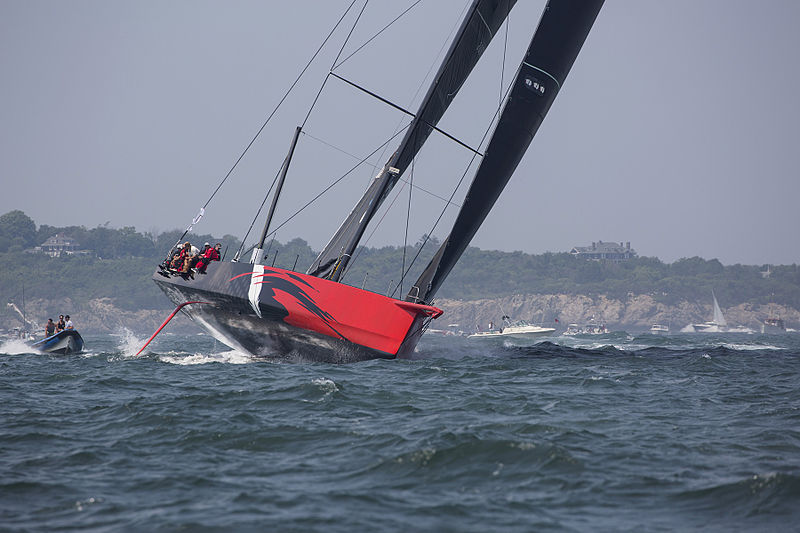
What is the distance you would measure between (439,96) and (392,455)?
10436 mm

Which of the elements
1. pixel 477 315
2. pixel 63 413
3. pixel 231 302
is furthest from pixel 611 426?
pixel 477 315

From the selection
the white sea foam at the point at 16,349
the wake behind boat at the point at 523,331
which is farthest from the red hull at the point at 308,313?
the wake behind boat at the point at 523,331

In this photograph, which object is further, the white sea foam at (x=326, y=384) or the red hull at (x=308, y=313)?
the red hull at (x=308, y=313)

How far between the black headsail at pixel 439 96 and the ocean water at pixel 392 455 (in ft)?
12.5

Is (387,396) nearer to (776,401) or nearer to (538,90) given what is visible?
(776,401)

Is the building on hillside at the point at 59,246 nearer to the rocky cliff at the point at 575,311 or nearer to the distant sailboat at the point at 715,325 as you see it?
the rocky cliff at the point at 575,311

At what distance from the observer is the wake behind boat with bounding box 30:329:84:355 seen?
2062 cm

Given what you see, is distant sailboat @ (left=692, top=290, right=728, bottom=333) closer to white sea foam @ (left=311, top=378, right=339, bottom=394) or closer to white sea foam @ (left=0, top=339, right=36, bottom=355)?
white sea foam @ (left=0, top=339, right=36, bottom=355)

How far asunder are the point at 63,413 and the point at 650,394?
8.13m

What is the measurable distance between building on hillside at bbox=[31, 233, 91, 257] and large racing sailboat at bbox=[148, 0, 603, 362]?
135723 millimetres

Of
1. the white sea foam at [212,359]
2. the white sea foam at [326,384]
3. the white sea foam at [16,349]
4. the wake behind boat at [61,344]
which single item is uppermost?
the white sea foam at [326,384]

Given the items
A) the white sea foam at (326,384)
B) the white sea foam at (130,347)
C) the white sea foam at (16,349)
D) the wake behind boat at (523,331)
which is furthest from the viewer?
the wake behind boat at (523,331)

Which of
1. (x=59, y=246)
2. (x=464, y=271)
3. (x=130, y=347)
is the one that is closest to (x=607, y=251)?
(x=464, y=271)

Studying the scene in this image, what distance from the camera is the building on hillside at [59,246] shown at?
462ft
